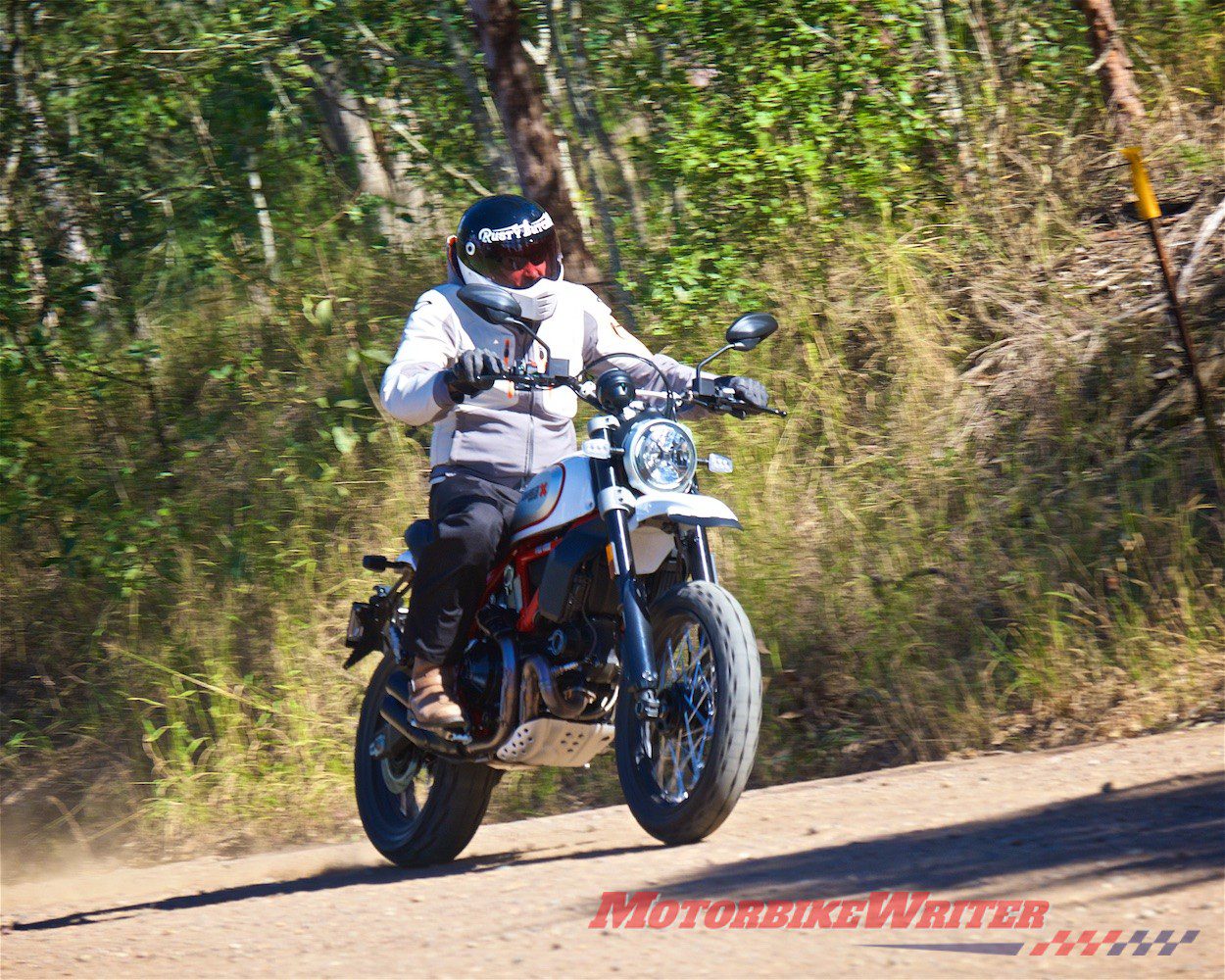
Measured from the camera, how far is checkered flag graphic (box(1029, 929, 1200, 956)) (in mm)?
3061

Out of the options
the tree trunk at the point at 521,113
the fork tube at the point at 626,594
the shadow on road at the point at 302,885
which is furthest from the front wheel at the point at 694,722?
the tree trunk at the point at 521,113

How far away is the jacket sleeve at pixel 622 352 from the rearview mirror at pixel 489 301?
99 cm

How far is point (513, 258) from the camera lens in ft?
16.8

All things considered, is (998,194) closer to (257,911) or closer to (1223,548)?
(1223,548)

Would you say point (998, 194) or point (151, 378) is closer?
point (998, 194)

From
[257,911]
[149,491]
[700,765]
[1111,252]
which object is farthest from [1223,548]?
[149,491]

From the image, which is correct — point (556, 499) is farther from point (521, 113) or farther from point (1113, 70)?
point (1113, 70)

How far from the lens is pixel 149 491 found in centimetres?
931

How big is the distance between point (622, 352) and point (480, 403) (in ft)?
1.91

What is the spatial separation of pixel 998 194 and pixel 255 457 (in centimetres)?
480

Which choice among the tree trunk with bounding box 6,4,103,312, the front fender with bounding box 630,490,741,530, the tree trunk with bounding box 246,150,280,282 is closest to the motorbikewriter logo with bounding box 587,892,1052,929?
the front fender with bounding box 630,490,741,530

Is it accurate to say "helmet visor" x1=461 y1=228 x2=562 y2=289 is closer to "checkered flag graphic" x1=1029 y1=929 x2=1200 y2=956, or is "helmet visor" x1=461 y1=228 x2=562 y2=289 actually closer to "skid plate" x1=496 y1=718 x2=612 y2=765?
"skid plate" x1=496 y1=718 x2=612 y2=765

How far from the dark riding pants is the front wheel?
687 mm

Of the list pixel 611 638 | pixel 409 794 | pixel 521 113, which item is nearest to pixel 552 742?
pixel 611 638
